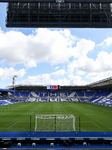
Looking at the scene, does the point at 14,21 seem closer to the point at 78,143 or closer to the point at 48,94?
the point at 78,143

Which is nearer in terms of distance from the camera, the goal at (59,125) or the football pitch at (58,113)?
the goal at (59,125)

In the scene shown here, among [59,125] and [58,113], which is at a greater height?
[59,125]

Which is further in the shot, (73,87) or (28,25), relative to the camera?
(73,87)

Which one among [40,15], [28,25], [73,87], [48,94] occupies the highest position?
[40,15]

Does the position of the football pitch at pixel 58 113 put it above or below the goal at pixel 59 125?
below

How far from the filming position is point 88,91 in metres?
79.6

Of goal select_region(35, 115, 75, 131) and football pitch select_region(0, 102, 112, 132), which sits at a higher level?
goal select_region(35, 115, 75, 131)

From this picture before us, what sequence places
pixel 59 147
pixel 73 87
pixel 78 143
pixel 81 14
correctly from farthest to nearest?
pixel 73 87 < pixel 81 14 < pixel 78 143 < pixel 59 147

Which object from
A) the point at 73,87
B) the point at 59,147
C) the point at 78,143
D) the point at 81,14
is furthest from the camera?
the point at 73,87

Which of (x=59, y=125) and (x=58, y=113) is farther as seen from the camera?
(x=58, y=113)

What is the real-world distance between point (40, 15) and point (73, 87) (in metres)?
66.8

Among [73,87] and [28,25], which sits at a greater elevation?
[28,25]

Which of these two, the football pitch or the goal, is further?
the football pitch

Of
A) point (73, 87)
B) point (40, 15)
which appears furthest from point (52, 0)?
point (73, 87)
